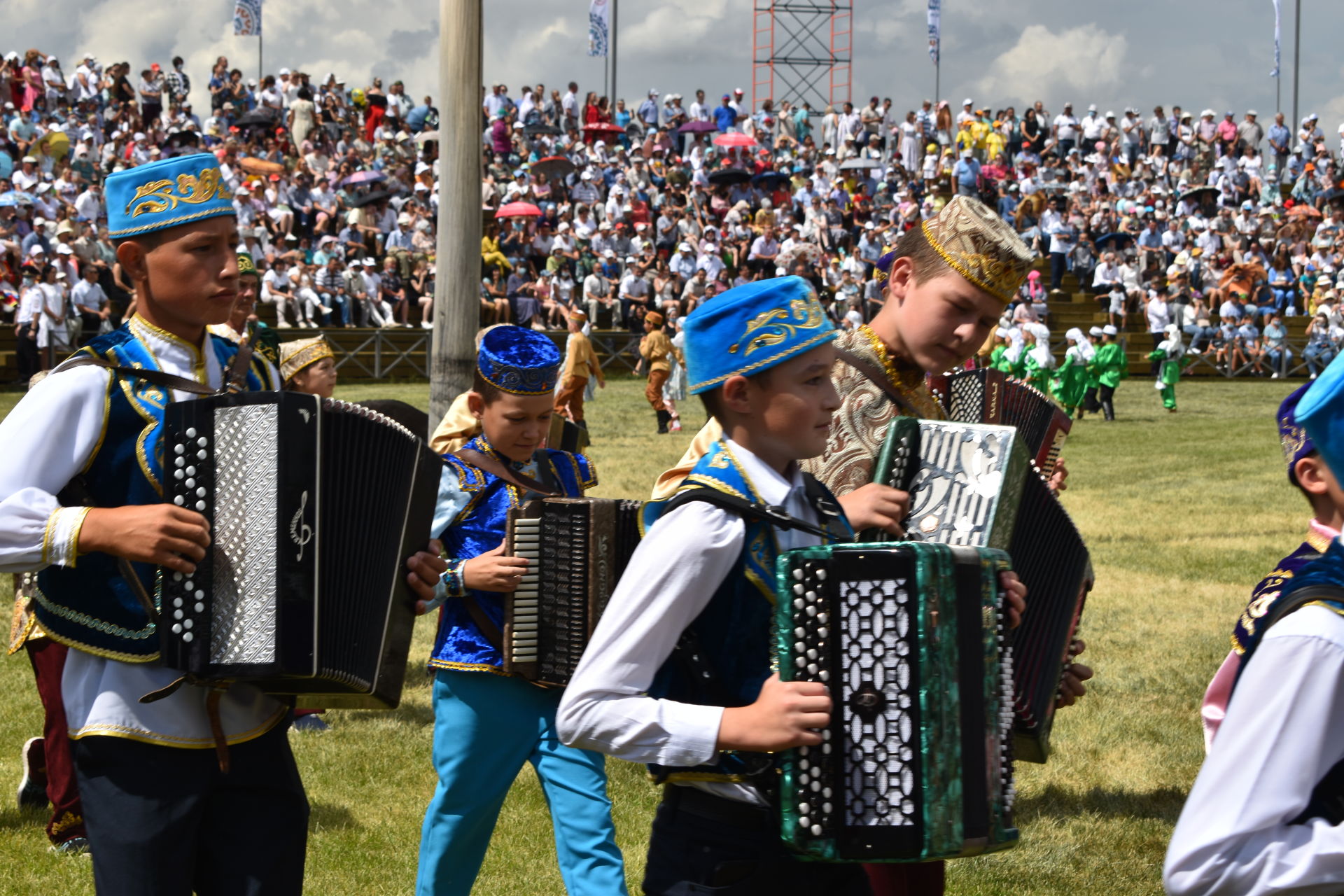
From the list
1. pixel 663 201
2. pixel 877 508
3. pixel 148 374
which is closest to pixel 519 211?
pixel 663 201

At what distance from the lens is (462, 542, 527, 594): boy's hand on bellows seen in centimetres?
395

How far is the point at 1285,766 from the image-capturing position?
1.92 m

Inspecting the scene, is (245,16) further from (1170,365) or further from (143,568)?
(143,568)

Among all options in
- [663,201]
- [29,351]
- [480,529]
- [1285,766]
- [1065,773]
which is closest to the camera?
[1285,766]

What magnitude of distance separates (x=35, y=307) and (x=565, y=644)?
64.3 feet

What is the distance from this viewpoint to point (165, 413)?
275 centimetres

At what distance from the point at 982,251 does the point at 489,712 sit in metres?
1.87

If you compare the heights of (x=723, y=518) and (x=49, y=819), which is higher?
(x=723, y=518)

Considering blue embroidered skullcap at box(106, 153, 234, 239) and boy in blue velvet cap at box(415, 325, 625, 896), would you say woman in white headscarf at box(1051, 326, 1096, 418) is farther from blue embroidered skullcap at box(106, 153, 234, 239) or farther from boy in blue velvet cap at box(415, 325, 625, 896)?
blue embroidered skullcap at box(106, 153, 234, 239)

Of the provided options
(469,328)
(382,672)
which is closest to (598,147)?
(469,328)

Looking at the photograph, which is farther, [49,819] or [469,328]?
[469,328]

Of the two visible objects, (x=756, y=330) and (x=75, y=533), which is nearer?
(x=756, y=330)

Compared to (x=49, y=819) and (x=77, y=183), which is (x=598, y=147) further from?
(x=49, y=819)

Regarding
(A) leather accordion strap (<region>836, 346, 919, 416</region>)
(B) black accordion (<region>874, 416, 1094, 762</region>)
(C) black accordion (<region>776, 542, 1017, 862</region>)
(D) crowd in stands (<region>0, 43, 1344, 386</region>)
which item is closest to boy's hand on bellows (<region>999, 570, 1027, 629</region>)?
(C) black accordion (<region>776, 542, 1017, 862</region>)
